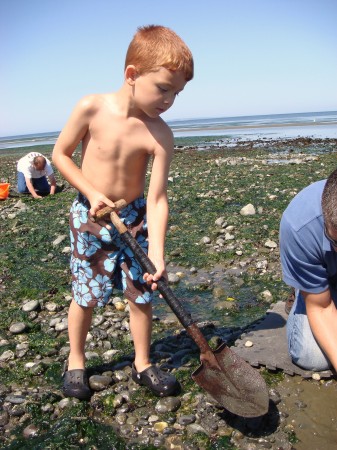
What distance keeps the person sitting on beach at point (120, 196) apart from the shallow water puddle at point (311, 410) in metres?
0.77

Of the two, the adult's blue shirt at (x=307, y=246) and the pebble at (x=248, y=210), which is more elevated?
the adult's blue shirt at (x=307, y=246)

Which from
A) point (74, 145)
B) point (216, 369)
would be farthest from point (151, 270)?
point (74, 145)

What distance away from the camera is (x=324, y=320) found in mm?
3016

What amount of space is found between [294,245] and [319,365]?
95cm

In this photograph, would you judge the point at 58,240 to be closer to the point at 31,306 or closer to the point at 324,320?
the point at 31,306

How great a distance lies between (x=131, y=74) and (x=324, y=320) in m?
2.00

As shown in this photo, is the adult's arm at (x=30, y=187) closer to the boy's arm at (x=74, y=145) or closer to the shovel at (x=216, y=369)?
the boy's arm at (x=74, y=145)

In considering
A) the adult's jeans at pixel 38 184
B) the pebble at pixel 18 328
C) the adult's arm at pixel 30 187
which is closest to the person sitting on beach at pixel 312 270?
the pebble at pixel 18 328

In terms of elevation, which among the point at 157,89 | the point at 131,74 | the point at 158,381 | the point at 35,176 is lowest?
the point at 158,381

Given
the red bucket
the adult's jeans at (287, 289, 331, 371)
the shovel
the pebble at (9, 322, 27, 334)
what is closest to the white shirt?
the red bucket

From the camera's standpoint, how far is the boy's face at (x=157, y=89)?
2703mm

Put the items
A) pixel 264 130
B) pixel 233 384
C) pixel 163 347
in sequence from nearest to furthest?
pixel 233 384 → pixel 163 347 → pixel 264 130

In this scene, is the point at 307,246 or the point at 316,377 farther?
the point at 316,377

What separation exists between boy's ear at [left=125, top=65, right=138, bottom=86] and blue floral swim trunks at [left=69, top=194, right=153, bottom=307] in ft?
2.71
